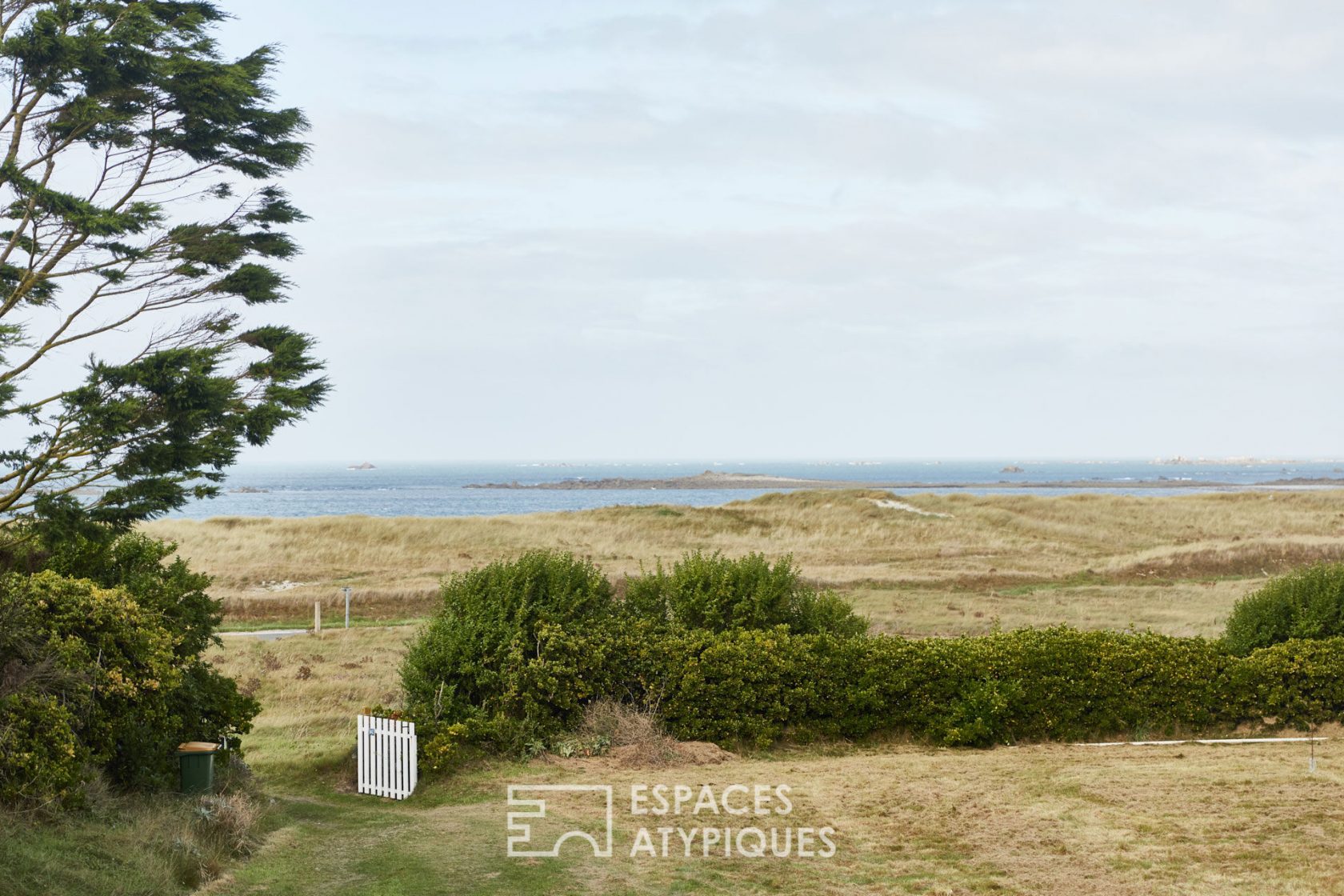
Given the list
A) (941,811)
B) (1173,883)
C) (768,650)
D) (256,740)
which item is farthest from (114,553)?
(1173,883)

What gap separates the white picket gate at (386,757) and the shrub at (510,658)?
116 centimetres

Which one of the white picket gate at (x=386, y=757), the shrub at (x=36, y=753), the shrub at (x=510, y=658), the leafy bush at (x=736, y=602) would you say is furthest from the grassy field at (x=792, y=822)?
the leafy bush at (x=736, y=602)

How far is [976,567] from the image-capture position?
49594 mm

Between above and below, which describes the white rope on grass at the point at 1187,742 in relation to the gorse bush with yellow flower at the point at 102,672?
below

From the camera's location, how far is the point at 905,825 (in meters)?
11.1

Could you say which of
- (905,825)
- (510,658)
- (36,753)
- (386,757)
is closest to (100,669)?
(36,753)

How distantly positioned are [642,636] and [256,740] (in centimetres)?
629

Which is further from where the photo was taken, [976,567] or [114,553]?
[976,567]

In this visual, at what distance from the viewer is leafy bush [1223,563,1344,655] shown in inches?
649

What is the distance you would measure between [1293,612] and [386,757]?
13.9 metres

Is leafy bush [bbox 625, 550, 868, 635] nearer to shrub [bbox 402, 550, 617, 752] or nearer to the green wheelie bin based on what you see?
shrub [bbox 402, 550, 617, 752]

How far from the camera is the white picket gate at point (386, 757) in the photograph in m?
13.4

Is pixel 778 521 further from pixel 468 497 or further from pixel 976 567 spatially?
pixel 468 497

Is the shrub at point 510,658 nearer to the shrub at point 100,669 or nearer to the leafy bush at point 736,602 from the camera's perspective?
the leafy bush at point 736,602
